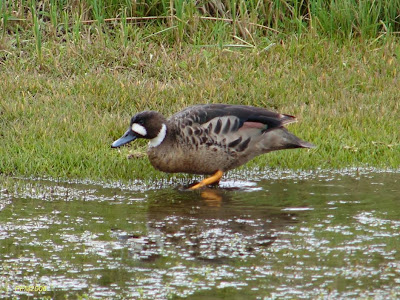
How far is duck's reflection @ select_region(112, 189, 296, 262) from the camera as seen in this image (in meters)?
5.14

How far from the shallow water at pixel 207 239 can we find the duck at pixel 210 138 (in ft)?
0.76

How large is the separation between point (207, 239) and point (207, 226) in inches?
13.5

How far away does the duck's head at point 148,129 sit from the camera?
23.4ft

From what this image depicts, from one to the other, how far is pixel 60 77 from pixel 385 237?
543 centimetres

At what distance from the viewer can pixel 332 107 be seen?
9.09m

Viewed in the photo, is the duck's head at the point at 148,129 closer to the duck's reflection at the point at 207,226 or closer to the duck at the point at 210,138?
the duck at the point at 210,138

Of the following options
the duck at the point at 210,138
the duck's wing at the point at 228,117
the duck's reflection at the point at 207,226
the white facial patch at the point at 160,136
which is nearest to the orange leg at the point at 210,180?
the duck at the point at 210,138

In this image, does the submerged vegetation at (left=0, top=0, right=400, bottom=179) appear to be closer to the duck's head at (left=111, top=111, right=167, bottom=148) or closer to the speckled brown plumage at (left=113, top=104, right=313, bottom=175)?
the duck's head at (left=111, top=111, right=167, bottom=148)

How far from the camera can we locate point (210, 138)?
7.01m

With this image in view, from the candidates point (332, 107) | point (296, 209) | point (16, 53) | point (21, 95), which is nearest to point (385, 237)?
point (296, 209)

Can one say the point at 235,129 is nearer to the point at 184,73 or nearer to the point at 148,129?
the point at 148,129

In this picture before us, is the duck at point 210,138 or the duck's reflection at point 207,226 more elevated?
the duck at point 210,138

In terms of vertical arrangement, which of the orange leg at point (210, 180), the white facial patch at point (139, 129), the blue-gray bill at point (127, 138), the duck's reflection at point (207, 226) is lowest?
the orange leg at point (210, 180)

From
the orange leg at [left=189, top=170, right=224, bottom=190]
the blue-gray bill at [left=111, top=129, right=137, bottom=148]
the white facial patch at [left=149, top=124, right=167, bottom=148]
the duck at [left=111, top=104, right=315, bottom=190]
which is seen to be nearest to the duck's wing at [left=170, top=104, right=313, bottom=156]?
the duck at [left=111, top=104, right=315, bottom=190]
